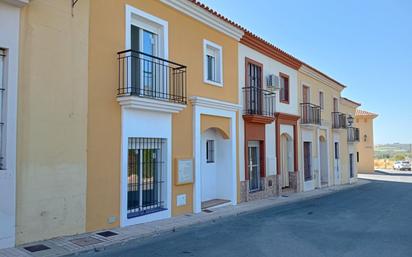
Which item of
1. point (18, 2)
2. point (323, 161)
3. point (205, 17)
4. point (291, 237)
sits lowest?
point (291, 237)

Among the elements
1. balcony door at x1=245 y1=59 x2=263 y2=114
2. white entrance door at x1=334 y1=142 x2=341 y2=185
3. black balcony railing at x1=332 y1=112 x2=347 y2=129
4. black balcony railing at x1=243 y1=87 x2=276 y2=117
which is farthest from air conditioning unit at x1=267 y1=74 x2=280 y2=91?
white entrance door at x1=334 y1=142 x2=341 y2=185

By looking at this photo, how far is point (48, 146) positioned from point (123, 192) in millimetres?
2237

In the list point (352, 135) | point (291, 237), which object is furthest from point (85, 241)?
point (352, 135)

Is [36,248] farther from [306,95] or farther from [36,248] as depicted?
[306,95]

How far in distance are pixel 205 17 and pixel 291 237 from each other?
7263 millimetres

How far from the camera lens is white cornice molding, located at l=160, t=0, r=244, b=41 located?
1070cm

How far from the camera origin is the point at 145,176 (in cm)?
979

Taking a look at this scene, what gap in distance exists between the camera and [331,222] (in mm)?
10438

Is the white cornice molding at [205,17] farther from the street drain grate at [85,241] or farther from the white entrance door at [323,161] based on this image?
the white entrance door at [323,161]

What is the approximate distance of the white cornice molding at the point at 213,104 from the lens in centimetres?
1119

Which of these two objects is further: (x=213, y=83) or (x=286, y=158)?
(x=286, y=158)

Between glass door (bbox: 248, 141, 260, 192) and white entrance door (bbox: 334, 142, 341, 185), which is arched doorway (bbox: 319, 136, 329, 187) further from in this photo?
glass door (bbox: 248, 141, 260, 192)

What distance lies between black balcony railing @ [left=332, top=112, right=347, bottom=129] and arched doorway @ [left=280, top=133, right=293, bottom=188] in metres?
7.12

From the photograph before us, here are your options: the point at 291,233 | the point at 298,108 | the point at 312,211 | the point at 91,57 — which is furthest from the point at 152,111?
the point at 298,108
